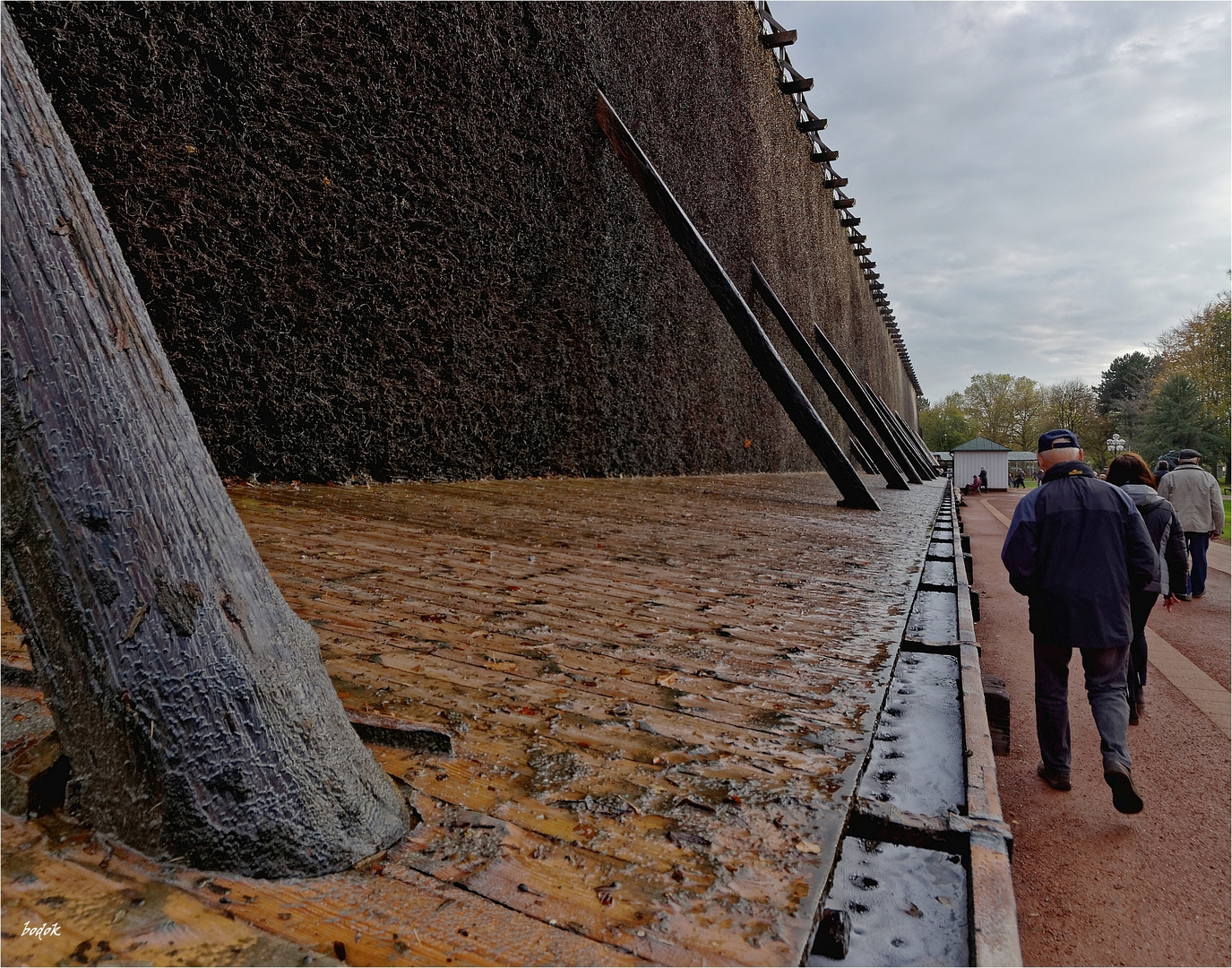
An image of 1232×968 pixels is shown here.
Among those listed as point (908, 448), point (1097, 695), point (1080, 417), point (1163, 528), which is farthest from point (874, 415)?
point (1080, 417)

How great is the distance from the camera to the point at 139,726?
97 cm

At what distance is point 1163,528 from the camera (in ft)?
19.2

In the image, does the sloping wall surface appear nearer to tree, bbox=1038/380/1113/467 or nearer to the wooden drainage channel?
the wooden drainage channel

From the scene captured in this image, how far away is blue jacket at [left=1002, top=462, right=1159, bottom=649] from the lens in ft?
12.0

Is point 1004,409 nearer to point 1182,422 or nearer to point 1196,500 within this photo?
point 1182,422

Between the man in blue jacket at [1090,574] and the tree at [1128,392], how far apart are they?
4476 centimetres

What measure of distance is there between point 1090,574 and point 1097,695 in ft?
2.31

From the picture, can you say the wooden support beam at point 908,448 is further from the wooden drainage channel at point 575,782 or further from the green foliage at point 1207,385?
the green foliage at point 1207,385

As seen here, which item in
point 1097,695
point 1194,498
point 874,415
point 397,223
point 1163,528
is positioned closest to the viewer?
point 1097,695

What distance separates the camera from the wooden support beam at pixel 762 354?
6719mm

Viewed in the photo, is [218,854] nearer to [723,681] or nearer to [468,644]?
[468,644]

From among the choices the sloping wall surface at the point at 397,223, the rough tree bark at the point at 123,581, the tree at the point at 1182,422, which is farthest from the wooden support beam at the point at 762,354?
the tree at the point at 1182,422

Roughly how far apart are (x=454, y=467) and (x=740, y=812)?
472cm

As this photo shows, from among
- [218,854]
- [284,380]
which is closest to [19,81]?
[218,854]
